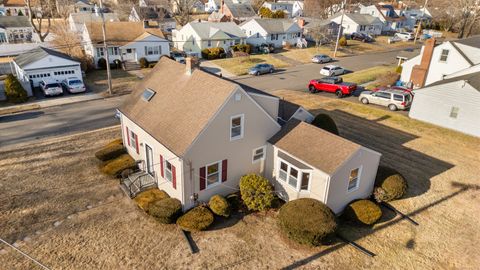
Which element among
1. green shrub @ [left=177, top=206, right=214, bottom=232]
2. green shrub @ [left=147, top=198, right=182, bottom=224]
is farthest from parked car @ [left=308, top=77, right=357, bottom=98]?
green shrub @ [left=147, top=198, right=182, bottom=224]

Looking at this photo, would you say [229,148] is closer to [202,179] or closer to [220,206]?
[202,179]

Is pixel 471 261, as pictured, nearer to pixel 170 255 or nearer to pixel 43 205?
pixel 170 255

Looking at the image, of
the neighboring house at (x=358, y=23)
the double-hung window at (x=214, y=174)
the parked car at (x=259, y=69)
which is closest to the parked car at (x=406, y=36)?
the neighboring house at (x=358, y=23)

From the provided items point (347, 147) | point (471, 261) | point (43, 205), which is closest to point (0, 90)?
point (43, 205)

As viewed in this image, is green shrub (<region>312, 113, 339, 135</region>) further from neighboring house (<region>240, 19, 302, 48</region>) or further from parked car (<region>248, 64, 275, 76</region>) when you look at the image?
neighboring house (<region>240, 19, 302, 48</region>)

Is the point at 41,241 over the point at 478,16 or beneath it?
beneath

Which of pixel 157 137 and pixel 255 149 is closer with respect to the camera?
pixel 157 137
